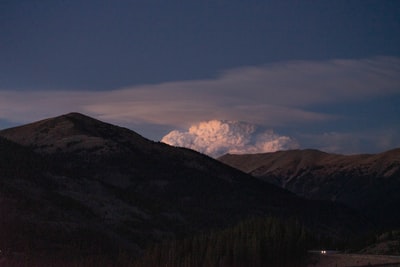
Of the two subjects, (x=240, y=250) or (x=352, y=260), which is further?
(x=240, y=250)

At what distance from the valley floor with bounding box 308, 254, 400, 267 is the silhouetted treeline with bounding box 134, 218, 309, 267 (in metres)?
5.97

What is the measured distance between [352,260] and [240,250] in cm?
2491

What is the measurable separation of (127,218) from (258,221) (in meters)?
67.1

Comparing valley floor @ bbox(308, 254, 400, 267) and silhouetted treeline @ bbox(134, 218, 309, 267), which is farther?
silhouetted treeline @ bbox(134, 218, 309, 267)

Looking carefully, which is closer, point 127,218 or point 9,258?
point 9,258

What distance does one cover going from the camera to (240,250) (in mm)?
118312

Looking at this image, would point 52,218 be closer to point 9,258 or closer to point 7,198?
point 7,198

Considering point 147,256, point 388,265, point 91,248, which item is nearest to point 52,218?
point 91,248

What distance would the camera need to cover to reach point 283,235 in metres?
125

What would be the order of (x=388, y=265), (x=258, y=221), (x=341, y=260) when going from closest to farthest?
1. (x=388, y=265)
2. (x=341, y=260)
3. (x=258, y=221)

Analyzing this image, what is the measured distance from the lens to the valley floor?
89.4 meters

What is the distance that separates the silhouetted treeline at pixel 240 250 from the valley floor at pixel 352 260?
5.97 m

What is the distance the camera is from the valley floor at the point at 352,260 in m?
89.4

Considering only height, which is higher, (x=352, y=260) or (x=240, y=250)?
(x=240, y=250)
